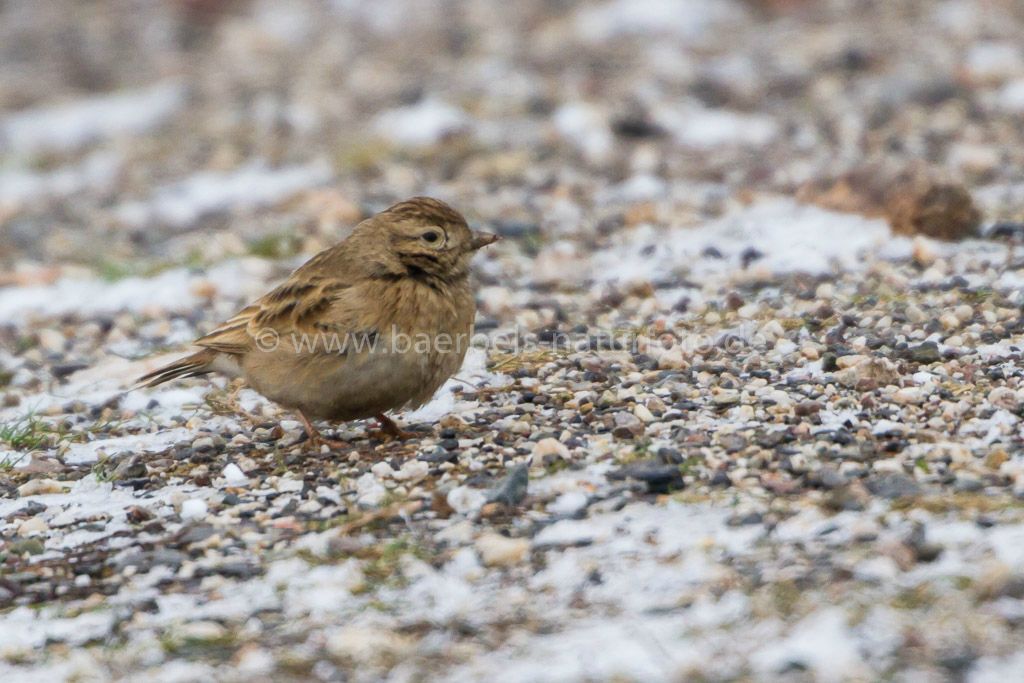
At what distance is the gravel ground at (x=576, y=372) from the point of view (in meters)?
4.26

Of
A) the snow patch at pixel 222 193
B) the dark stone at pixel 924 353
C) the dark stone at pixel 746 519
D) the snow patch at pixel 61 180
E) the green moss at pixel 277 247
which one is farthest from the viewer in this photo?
the snow patch at pixel 61 180

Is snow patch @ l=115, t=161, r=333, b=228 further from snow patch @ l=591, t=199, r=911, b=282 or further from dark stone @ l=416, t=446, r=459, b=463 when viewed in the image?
dark stone @ l=416, t=446, r=459, b=463

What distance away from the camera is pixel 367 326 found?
5.80 metres

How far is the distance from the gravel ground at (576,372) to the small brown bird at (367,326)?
27 cm

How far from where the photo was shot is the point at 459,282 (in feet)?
20.2

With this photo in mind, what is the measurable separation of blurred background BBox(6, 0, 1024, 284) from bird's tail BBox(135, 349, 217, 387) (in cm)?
279

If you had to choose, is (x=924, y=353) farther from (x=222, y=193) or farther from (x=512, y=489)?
(x=222, y=193)

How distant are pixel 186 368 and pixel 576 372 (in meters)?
1.77

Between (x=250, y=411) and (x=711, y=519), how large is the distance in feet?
9.17

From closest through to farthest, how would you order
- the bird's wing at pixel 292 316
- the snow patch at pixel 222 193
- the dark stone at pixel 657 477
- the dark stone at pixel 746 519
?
1. the dark stone at pixel 746 519
2. the dark stone at pixel 657 477
3. the bird's wing at pixel 292 316
4. the snow patch at pixel 222 193

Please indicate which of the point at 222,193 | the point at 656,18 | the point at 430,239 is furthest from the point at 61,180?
the point at 430,239

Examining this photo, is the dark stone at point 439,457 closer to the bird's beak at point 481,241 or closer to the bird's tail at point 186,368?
the bird's beak at point 481,241

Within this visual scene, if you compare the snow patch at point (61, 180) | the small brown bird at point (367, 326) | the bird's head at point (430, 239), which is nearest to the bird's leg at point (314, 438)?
the small brown bird at point (367, 326)

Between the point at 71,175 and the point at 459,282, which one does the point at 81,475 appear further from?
the point at 71,175
